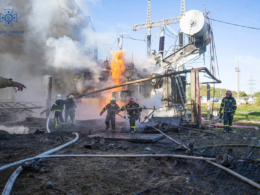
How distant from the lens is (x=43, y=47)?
17.9m

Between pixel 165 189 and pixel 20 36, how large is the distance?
18.5m

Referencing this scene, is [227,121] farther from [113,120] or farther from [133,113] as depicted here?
[113,120]

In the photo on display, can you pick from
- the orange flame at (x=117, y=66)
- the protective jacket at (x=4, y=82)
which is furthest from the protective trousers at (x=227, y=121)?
the orange flame at (x=117, y=66)

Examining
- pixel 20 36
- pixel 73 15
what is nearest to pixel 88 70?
pixel 73 15

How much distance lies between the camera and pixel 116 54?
1994 cm

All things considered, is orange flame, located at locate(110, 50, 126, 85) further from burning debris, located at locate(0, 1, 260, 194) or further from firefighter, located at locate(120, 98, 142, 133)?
firefighter, located at locate(120, 98, 142, 133)

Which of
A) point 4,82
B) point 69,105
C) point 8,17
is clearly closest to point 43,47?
point 8,17

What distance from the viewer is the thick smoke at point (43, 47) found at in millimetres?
16109

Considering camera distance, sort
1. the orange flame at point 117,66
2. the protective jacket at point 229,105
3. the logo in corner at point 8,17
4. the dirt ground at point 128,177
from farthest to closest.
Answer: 1. the orange flame at point 117,66
2. the logo in corner at point 8,17
3. the protective jacket at point 229,105
4. the dirt ground at point 128,177

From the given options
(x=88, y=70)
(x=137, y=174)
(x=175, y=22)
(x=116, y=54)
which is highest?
(x=175, y=22)

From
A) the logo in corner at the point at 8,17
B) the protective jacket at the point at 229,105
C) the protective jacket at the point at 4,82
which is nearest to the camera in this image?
the protective jacket at the point at 4,82

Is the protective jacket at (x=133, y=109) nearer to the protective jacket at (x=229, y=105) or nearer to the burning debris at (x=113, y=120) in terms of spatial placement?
the burning debris at (x=113, y=120)

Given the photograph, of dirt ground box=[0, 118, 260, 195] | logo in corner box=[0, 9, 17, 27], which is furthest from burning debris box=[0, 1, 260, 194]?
logo in corner box=[0, 9, 17, 27]

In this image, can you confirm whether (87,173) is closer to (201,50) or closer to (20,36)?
(201,50)
